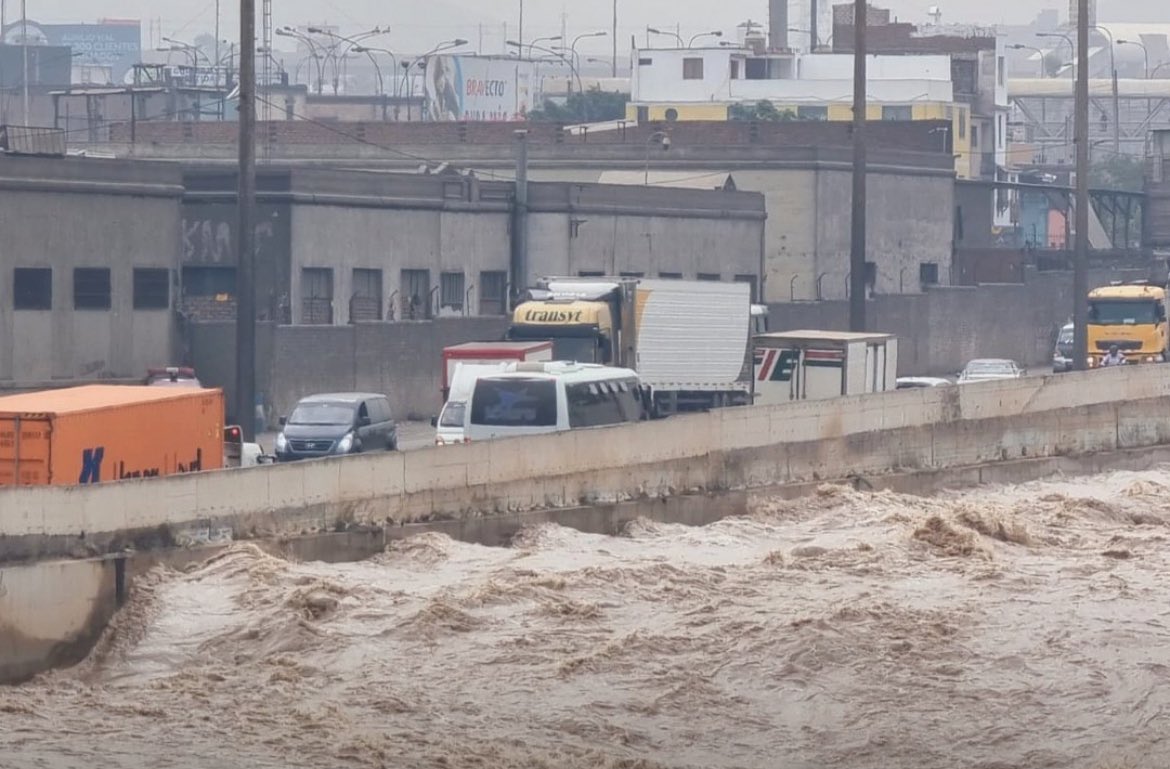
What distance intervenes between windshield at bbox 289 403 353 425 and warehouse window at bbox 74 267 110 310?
357 inches

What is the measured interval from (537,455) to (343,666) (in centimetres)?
757

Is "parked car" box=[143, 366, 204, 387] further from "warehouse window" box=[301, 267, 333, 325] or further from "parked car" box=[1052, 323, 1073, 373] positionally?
"parked car" box=[1052, 323, 1073, 373]

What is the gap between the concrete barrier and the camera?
77.4ft

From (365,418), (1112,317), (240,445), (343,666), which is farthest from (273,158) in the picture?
(343,666)

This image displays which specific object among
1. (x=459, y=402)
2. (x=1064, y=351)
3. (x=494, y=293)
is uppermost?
(x=494, y=293)

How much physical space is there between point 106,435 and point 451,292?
2981 centimetres

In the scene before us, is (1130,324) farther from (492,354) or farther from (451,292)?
(492,354)

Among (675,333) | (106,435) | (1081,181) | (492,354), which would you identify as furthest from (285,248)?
(106,435)

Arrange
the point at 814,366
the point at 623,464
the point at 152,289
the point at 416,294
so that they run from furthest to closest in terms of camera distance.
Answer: the point at 416,294 < the point at 152,289 < the point at 814,366 < the point at 623,464

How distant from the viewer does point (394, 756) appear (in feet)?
61.7

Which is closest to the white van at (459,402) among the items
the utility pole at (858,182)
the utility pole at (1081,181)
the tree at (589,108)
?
the utility pole at (858,182)

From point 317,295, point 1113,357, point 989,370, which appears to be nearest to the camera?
point 317,295

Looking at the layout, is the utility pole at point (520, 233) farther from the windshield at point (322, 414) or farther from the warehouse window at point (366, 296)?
the windshield at point (322, 414)

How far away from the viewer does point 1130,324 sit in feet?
206
